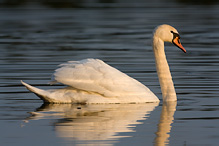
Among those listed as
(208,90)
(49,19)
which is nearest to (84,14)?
(49,19)

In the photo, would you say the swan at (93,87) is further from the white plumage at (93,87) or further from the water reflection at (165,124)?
the water reflection at (165,124)

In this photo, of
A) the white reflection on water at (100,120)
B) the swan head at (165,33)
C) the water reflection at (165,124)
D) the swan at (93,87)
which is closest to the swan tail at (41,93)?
the swan at (93,87)

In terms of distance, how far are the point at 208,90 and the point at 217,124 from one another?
3.08m

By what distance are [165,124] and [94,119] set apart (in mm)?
1081

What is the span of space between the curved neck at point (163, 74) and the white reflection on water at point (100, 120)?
0.93 feet

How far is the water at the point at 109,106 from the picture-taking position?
9102 millimetres

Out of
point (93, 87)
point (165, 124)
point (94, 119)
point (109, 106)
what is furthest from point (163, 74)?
point (165, 124)

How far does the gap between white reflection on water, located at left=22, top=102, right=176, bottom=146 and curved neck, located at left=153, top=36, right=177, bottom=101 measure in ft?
0.93

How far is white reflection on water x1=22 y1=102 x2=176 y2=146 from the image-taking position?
8946 mm

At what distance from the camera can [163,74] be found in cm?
1244

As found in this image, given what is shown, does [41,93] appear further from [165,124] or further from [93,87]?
[165,124]

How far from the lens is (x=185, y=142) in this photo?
28.2ft

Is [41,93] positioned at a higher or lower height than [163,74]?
lower

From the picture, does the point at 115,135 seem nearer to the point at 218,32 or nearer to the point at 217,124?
the point at 217,124
